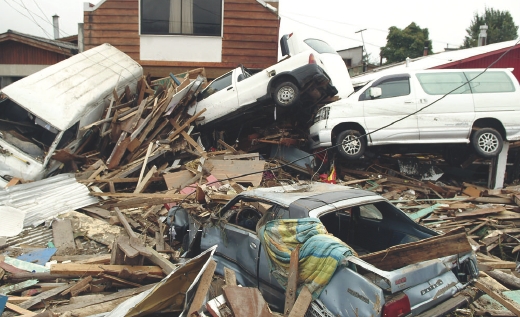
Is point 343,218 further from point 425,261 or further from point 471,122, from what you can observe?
point 471,122

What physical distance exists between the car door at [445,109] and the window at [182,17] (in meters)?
8.66

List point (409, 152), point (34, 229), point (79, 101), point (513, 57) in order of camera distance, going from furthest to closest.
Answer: point (513, 57) → point (409, 152) → point (79, 101) → point (34, 229)

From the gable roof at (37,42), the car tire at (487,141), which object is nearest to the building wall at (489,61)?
the car tire at (487,141)

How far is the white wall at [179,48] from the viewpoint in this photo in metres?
15.8

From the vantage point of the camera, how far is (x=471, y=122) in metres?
9.91

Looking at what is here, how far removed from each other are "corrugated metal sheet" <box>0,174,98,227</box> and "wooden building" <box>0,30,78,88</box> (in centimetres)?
1044

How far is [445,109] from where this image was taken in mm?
9945

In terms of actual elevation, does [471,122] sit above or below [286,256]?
above

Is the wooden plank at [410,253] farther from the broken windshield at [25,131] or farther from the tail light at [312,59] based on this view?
the broken windshield at [25,131]

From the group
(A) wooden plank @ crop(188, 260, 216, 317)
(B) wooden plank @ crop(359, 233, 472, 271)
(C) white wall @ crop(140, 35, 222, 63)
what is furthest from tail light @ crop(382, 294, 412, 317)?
(C) white wall @ crop(140, 35, 222, 63)

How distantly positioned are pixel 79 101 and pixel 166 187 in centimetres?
289

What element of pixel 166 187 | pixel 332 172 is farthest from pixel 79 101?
pixel 332 172

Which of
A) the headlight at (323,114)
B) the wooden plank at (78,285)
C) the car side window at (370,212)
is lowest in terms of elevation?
the wooden plank at (78,285)

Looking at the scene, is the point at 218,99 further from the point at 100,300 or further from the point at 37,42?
the point at 37,42
